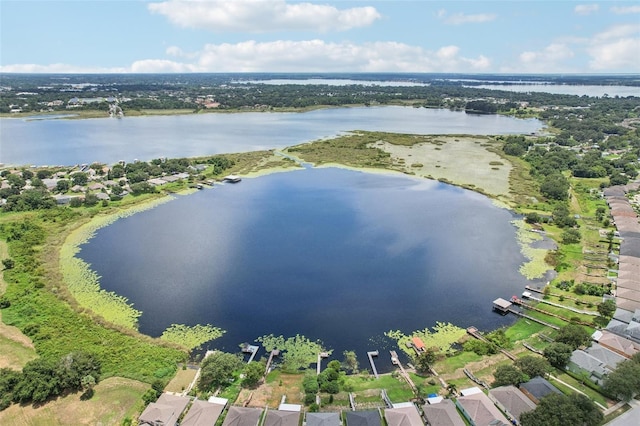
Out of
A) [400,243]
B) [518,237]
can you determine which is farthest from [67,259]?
[518,237]

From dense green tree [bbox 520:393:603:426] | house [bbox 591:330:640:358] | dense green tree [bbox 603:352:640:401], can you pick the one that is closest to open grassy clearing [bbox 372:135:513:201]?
house [bbox 591:330:640:358]

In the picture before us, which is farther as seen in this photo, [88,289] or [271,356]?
[88,289]

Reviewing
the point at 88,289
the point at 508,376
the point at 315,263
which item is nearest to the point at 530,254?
the point at 508,376

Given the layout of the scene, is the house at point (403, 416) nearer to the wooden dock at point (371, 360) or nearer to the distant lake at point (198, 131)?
the wooden dock at point (371, 360)

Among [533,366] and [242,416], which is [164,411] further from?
[533,366]

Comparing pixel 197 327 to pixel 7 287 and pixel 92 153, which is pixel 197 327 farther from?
pixel 92 153

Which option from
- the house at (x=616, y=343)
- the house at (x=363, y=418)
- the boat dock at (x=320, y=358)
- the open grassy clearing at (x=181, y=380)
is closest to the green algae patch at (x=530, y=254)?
the house at (x=616, y=343)

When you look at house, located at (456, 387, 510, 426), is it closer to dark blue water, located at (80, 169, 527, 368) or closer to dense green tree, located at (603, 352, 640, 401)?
dense green tree, located at (603, 352, 640, 401)
